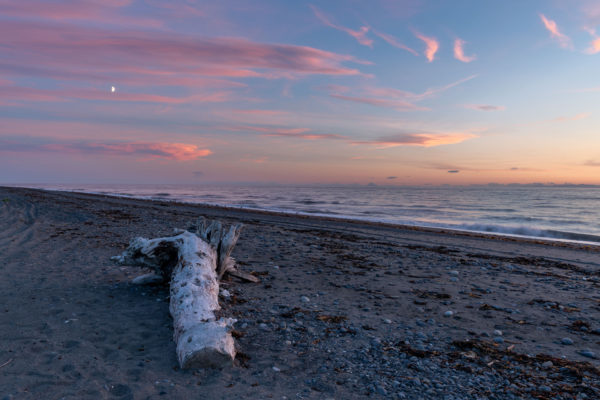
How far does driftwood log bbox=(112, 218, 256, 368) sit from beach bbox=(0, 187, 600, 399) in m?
0.22

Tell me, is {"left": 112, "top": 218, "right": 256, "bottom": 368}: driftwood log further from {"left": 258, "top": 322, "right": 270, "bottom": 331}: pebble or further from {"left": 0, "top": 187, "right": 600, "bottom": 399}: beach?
{"left": 258, "top": 322, "right": 270, "bottom": 331}: pebble

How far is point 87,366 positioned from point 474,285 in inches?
324

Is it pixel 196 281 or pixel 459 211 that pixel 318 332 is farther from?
pixel 459 211

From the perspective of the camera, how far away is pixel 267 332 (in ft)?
17.7

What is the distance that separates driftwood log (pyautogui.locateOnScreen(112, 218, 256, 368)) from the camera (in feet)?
14.1

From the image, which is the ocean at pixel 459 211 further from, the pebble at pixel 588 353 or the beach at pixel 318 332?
the pebble at pixel 588 353

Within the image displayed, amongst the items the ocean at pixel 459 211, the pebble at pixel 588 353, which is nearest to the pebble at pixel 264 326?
the pebble at pixel 588 353

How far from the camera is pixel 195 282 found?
5.99 meters

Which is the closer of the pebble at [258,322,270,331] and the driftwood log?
the driftwood log

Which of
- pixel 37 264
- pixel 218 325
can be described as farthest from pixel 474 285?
pixel 37 264

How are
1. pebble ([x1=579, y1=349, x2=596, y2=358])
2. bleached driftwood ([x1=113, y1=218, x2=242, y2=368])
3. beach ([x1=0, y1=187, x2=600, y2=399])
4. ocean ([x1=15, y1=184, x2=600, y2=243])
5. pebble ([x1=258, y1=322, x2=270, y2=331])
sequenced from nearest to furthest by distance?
beach ([x1=0, y1=187, x2=600, y2=399]), bleached driftwood ([x1=113, y1=218, x2=242, y2=368]), pebble ([x1=579, y1=349, x2=596, y2=358]), pebble ([x1=258, y1=322, x2=270, y2=331]), ocean ([x1=15, y1=184, x2=600, y2=243])

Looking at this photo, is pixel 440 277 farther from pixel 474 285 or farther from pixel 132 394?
pixel 132 394

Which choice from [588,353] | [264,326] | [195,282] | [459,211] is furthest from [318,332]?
[459,211]

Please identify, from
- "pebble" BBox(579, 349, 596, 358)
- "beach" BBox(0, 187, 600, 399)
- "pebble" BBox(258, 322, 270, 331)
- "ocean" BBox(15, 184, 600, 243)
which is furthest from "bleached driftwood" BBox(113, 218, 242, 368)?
"ocean" BBox(15, 184, 600, 243)
